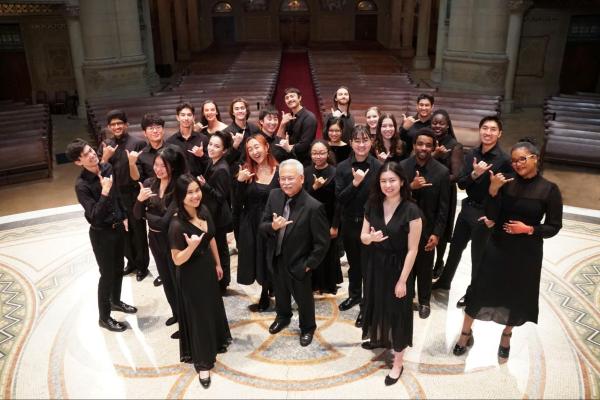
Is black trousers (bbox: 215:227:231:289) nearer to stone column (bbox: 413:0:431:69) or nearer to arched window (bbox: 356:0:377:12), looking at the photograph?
stone column (bbox: 413:0:431:69)

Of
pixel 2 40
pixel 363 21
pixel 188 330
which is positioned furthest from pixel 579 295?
pixel 363 21

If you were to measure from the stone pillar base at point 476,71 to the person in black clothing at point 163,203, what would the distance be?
10674mm

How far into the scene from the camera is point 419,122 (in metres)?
5.30

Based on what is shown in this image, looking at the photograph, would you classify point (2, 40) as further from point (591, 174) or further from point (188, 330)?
point (591, 174)

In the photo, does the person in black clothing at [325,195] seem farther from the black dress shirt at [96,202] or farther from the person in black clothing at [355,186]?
the black dress shirt at [96,202]

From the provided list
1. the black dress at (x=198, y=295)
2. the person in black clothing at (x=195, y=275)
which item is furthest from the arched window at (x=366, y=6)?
the black dress at (x=198, y=295)

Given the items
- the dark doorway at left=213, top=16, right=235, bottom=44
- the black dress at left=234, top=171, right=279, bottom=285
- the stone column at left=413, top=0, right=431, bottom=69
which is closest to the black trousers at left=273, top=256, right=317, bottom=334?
the black dress at left=234, top=171, right=279, bottom=285

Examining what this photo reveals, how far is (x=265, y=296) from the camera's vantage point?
470cm

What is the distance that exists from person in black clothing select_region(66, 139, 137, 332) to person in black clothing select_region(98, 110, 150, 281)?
439 mm

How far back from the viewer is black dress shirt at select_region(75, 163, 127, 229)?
3.97 metres

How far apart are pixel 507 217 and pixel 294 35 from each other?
2576 centimetres

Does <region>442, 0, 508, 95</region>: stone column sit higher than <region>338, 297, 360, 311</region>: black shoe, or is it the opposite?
<region>442, 0, 508, 95</region>: stone column

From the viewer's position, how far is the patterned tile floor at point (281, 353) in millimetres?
3701

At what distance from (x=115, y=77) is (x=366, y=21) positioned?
18158 millimetres
